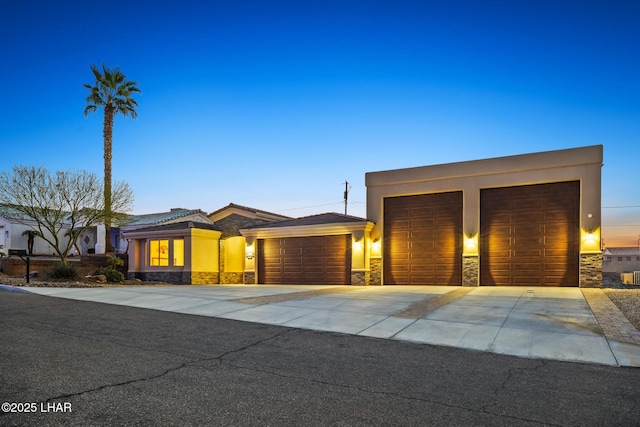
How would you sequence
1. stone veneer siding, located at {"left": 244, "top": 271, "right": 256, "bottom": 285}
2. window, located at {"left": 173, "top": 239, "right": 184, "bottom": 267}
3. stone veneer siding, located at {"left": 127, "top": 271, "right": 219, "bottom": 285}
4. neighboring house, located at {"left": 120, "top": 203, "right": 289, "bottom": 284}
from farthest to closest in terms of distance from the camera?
1. window, located at {"left": 173, "top": 239, "right": 184, "bottom": 267}
2. stone veneer siding, located at {"left": 244, "top": 271, "right": 256, "bottom": 285}
3. neighboring house, located at {"left": 120, "top": 203, "right": 289, "bottom": 284}
4. stone veneer siding, located at {"left": 127, "top": 271, "right": 219, "bottom": 285}

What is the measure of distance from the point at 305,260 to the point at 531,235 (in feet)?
37.5

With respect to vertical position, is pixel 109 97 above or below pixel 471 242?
above

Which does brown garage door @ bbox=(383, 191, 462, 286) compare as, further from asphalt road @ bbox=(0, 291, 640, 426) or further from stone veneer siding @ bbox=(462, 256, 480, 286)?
asphalt road @ bbox=(0, 291, 640, 426)

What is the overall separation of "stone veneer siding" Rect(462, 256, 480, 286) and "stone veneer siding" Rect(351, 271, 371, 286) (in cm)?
474

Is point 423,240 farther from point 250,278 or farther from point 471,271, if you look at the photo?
point 250,278

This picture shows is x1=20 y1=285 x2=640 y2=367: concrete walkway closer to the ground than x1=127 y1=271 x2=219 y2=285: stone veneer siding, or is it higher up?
higher up

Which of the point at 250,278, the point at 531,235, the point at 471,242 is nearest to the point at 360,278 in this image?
the point at 471,242

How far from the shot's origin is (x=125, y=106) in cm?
2741

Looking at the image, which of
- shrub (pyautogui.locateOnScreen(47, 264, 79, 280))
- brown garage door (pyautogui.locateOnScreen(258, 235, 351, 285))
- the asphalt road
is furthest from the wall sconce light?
shrub (pyautogui.locateOnScreen(47, 264, 79, 280))

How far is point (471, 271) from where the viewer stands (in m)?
18.3

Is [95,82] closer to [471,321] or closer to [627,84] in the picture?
[471,321]

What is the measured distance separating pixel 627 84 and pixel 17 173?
31791 millimetres

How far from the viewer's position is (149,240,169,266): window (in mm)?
23547

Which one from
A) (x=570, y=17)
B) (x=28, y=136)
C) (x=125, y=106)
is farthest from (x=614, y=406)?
(x=28, y=136)
